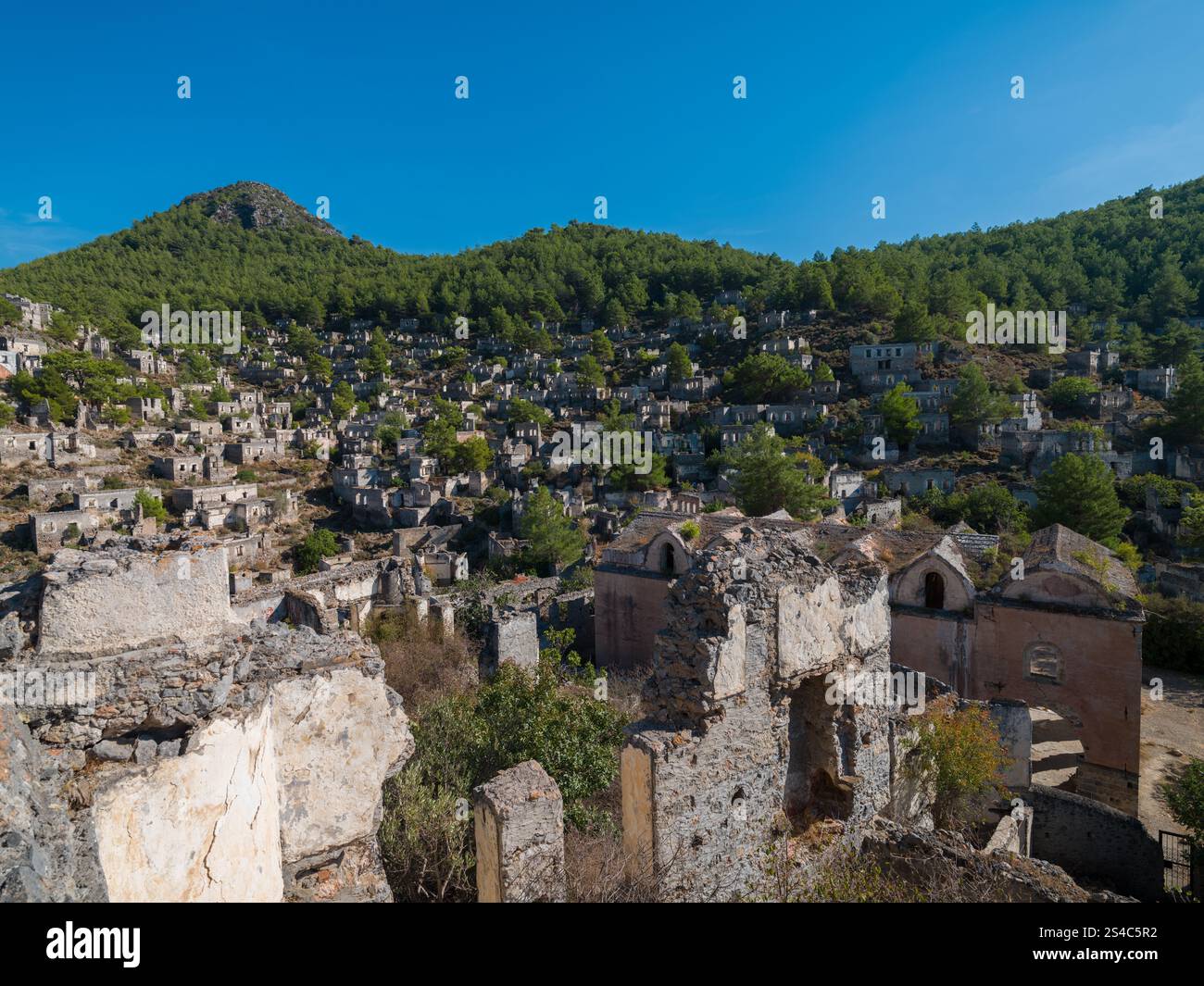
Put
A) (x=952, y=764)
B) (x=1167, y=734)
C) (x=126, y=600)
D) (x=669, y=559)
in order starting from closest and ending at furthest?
(x=126, y=600) → (x=952, y=764) → (x=1167, y=734) → (x=669, y=559)

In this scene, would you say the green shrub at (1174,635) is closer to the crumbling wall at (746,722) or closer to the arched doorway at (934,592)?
the arched doorway at (934,592)

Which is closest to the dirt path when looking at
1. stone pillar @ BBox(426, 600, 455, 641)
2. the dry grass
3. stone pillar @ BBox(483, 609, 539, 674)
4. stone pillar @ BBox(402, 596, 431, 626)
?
stone pillar @ BBox(483, 609, 539, 674)

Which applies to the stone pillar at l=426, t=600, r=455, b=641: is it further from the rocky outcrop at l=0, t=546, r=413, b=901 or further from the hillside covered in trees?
the hillside covered in trees

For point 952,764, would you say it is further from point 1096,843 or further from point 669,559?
point 669,559

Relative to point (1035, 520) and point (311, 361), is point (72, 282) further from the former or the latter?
point (1035, 520)

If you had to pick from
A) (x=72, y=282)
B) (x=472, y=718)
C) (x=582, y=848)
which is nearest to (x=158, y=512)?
(x=472, y=718)

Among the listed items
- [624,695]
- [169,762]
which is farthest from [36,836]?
[624,695]

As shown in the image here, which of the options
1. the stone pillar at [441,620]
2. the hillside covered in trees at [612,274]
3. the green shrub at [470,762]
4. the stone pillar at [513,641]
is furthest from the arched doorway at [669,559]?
the hillside covered in trees at [612,274]
